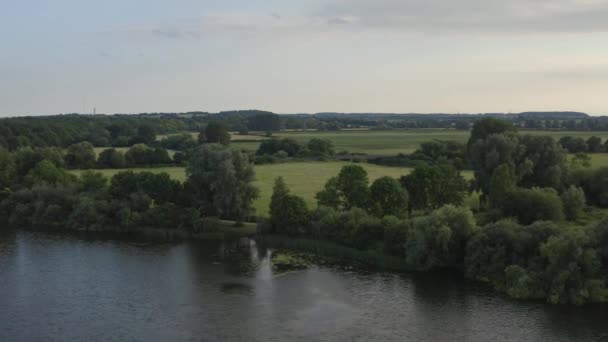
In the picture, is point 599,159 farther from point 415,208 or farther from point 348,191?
point 348,191

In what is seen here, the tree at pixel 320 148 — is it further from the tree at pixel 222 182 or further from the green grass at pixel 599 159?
the tree at pixel 222 182

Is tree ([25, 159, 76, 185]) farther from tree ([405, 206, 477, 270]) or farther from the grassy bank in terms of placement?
tree ([405, 206, 477, 270])

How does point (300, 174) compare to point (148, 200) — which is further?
point (300, 174)

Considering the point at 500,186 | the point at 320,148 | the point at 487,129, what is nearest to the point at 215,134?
the point at 320,148

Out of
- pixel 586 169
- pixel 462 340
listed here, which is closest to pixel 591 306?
pixel 462 340

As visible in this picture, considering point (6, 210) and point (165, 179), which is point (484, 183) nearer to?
point (165, 179)

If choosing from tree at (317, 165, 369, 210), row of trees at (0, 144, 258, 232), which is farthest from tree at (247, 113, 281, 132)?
tree at (317, 165, 369, 210)

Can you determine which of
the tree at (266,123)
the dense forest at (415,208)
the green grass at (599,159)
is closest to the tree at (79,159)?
the dense forest at (415,208)

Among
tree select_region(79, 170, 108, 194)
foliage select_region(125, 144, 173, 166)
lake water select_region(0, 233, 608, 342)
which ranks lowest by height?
lake water select_region(0, 233, 608, 342)
